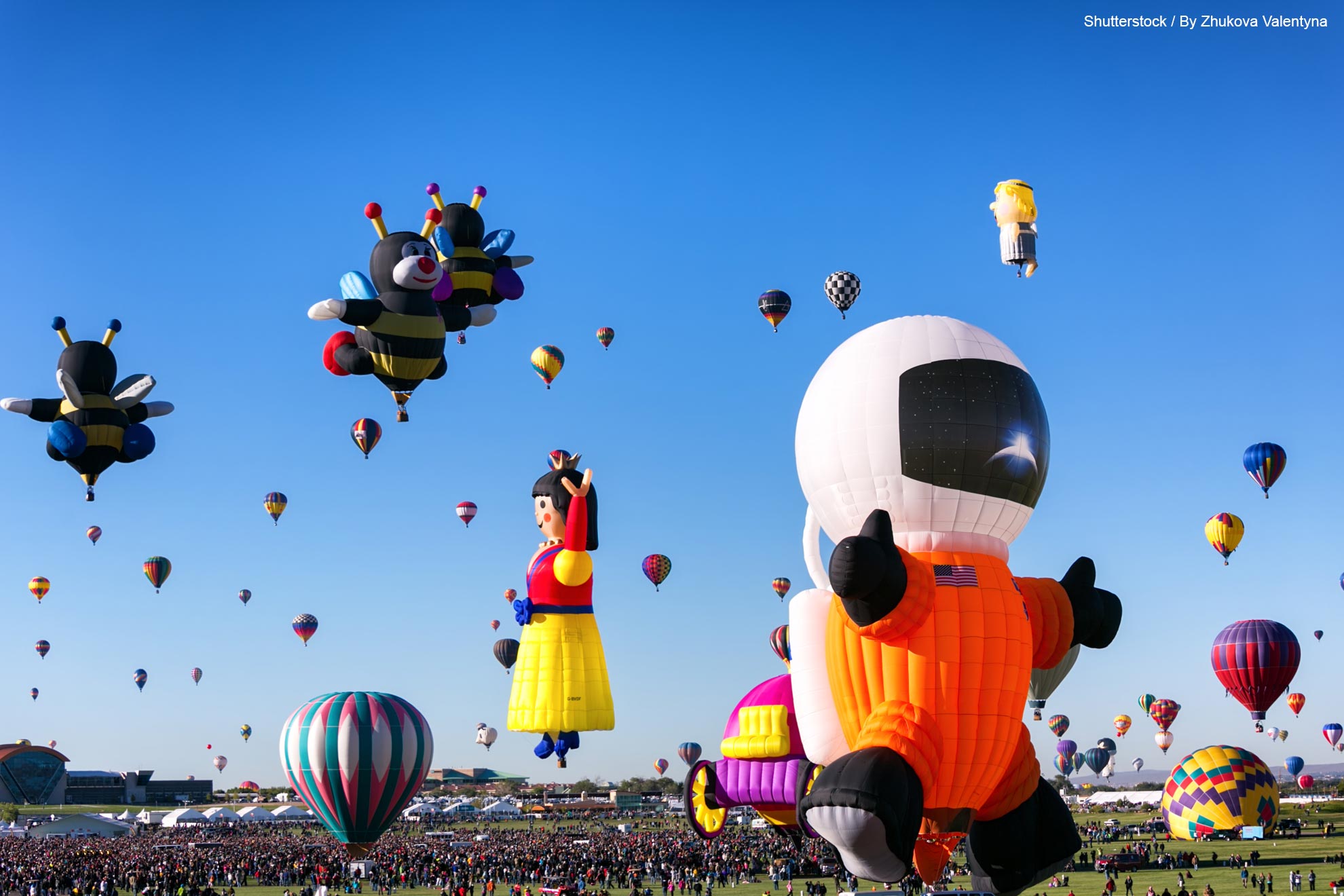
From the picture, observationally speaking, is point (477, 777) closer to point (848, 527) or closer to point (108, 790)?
point (108, 790)

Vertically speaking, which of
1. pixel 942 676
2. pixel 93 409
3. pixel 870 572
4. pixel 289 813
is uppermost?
pixel 93 409

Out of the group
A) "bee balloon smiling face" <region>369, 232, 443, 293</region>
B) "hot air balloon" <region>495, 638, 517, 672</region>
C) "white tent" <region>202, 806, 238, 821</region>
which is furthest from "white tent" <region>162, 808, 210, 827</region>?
"bee balloon smiling face" <region>369, 232, 443, 293</region>

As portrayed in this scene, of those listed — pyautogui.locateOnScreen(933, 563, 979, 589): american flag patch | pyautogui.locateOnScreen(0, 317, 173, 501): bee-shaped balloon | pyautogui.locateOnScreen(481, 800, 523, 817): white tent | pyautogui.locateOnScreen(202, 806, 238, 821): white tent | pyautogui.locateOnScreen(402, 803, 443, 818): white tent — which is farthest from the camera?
pyautogui.locateOnScreen(481, 800, 523, 817): white tent

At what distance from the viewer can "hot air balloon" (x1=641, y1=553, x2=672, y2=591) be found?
33.1 m

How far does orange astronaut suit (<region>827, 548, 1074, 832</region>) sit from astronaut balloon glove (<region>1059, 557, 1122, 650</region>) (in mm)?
1262

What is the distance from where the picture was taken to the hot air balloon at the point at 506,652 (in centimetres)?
3162

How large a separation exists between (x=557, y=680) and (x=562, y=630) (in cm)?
81

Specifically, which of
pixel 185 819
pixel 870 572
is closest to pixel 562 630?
pixel 870 572

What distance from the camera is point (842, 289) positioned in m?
25.9

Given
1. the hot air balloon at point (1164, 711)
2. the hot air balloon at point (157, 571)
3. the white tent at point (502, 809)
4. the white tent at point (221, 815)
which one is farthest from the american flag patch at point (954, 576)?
the white tent at point (502, 809)

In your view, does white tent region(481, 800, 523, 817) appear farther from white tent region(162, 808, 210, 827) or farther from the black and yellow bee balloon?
the black and yellow bee balloon

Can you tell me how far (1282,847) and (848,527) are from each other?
80.4 ft

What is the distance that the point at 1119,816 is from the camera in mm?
57469

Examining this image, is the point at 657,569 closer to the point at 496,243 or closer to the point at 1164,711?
the point at 496,243
